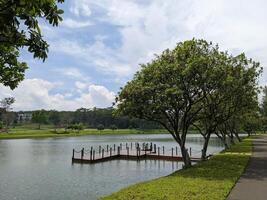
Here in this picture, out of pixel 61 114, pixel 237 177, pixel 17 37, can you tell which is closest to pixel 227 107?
pixel 237 177

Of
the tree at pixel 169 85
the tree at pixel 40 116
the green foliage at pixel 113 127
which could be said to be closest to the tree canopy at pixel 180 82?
the tree at pixel 169 85

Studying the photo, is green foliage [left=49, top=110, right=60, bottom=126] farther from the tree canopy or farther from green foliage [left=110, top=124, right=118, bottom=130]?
the tree canopy

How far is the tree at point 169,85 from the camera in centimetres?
2516

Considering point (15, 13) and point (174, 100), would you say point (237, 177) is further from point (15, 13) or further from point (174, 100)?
point (15, 13)

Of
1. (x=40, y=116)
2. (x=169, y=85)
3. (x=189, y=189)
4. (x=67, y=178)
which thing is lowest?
(x=67, y=178)

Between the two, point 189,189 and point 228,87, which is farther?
point 228,87

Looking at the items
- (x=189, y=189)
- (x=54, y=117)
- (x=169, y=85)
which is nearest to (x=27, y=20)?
(x=189, y=189)

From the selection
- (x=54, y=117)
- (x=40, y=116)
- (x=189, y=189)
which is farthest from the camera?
(x=54, y=117)

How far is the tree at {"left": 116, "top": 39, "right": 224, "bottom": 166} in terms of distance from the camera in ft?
82.5

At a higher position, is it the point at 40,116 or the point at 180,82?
the point at 40,116

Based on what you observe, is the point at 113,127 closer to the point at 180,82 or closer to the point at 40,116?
the point at 40,116

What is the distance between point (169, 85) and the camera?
25.5m

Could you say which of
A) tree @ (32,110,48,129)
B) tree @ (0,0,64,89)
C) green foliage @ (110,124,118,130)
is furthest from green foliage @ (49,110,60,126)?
tree @ (0,0,64,89)

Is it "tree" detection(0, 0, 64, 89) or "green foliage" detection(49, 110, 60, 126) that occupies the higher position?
"green foliage" detection(49, 110, 60, 126)
